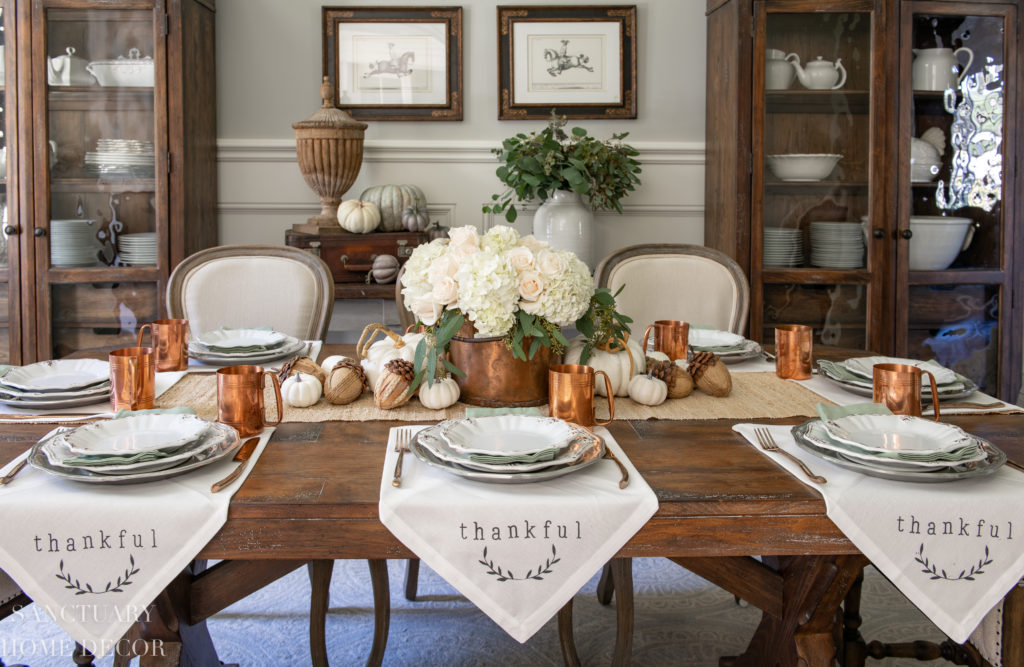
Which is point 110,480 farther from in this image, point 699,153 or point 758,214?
point 699,153

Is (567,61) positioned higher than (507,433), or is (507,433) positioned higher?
(567,61)

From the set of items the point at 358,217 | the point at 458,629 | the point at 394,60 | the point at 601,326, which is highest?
the point at 394,60

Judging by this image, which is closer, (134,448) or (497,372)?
(134,448)

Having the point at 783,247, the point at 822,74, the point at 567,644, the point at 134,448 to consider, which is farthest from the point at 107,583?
the point at 822,74

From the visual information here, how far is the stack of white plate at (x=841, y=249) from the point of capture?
10.1 ft

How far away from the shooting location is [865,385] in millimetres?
1464

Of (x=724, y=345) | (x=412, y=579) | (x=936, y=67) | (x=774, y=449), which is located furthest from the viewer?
(x=936, y=67)

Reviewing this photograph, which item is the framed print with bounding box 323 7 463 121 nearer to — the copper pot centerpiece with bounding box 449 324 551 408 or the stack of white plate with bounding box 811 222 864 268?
the stack of white plate with bounding box 811 222 864 268

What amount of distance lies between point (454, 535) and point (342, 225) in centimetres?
218

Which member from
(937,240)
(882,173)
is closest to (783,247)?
(882,173)

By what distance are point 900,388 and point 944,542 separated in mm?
378

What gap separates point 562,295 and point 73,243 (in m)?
2.33

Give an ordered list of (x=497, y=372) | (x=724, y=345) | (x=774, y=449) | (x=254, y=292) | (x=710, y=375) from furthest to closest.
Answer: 1. (x=254, y=292)
2. (x=724, y=345)
3. (x=710, y=375)
4. (x=497, y=372)
5. (x=774, y=449)

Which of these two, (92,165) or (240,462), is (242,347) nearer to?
(240,462)
